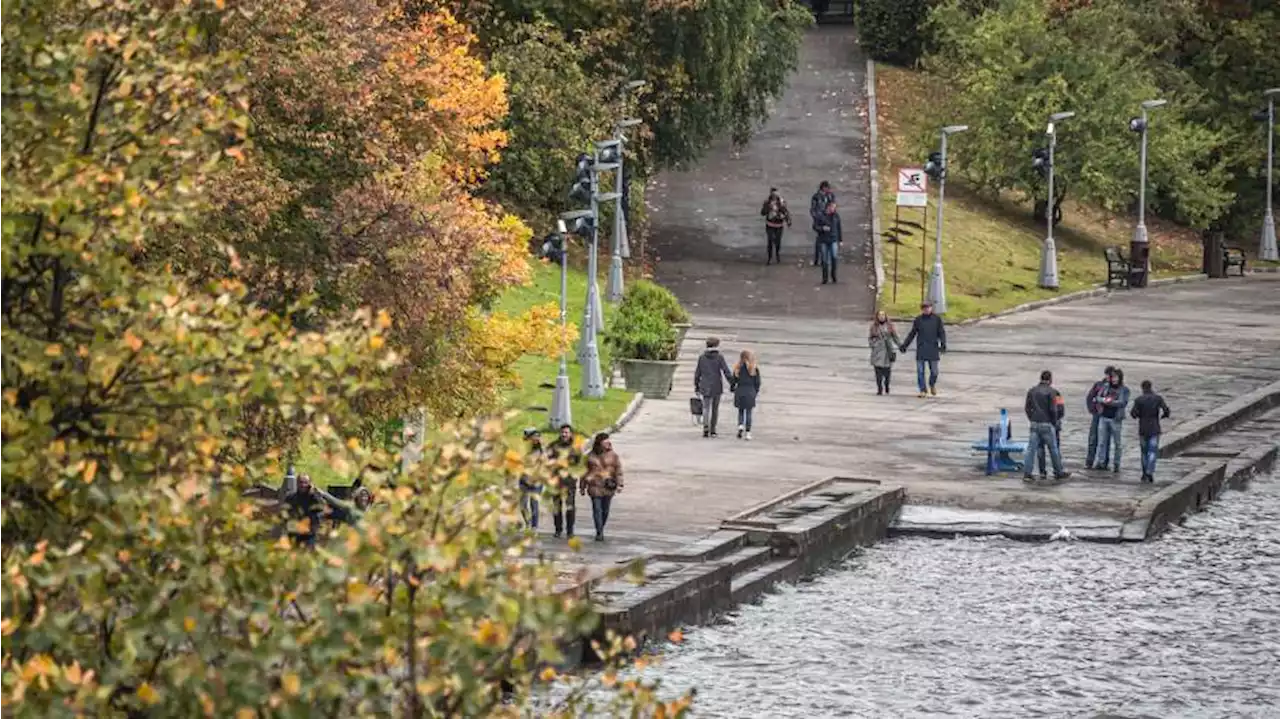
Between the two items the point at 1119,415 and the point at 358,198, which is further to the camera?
the point at 1119,415

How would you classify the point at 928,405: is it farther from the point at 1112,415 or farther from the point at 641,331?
the point at 1112,415

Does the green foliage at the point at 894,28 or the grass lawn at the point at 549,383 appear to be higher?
the green foliage at the point at 894,28

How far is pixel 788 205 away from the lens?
68.4m

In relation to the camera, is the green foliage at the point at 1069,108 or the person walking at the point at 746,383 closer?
the person walking at the point at 746,383

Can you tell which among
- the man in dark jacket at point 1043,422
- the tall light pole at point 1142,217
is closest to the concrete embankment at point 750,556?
the man in dark jacket at point 1043,422

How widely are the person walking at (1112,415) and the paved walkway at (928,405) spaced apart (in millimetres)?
450

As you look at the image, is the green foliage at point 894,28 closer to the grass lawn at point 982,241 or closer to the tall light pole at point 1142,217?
the grass lawn at point 982,241

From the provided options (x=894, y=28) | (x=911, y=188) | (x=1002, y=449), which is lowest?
(x=1002, y=449)

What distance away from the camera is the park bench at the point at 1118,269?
6550 cm

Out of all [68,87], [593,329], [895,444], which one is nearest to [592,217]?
A: [593,329]

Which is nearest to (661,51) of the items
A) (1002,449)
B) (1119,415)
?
(1002,449)

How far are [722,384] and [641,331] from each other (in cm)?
493

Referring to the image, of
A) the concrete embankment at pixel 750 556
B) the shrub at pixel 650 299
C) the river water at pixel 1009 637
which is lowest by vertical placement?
the river water at pixel 1009 637

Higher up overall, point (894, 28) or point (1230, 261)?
point (894, 28)
